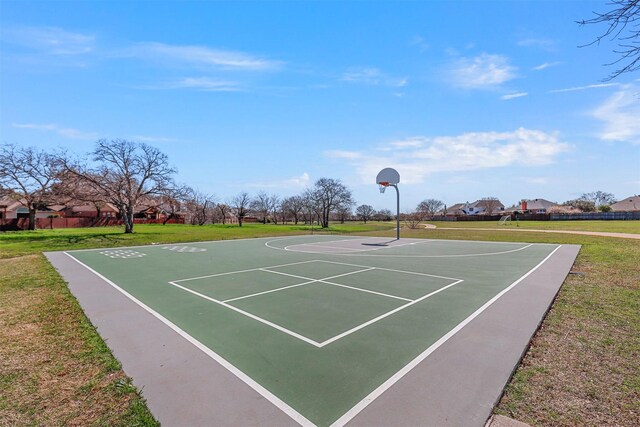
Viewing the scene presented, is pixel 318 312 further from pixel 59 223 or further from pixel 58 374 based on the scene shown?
pixel 59 223

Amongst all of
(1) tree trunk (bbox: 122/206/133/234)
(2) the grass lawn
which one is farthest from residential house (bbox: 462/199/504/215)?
(2) the grass lawn

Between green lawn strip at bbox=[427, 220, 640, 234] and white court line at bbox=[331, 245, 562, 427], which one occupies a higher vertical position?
green lawn strip at bbox=[427, 220, 640, 234]

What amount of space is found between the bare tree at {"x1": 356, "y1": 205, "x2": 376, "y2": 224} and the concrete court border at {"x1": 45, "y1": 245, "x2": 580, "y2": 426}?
2922 inches

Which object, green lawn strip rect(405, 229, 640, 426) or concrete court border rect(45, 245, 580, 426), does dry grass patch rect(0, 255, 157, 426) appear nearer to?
concrete court border rect(45, 245, 580, 426)

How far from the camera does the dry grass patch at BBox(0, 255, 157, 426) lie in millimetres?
2682

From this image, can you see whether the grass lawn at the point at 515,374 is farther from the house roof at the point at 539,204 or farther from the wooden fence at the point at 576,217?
the house roof at the point at 539,204

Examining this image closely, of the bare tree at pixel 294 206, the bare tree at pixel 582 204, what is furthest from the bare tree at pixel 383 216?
the bare tree at pixel 582 204

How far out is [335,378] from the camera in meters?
3.25

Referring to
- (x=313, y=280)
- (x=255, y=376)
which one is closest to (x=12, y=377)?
(x=255, y=376)

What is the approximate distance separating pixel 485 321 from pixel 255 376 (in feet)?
12.1

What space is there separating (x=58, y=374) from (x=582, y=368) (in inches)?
225

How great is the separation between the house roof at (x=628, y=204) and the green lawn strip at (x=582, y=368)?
318 feet

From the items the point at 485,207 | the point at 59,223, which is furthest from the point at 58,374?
the point at 485,207

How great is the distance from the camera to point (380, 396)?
2.88 metres
